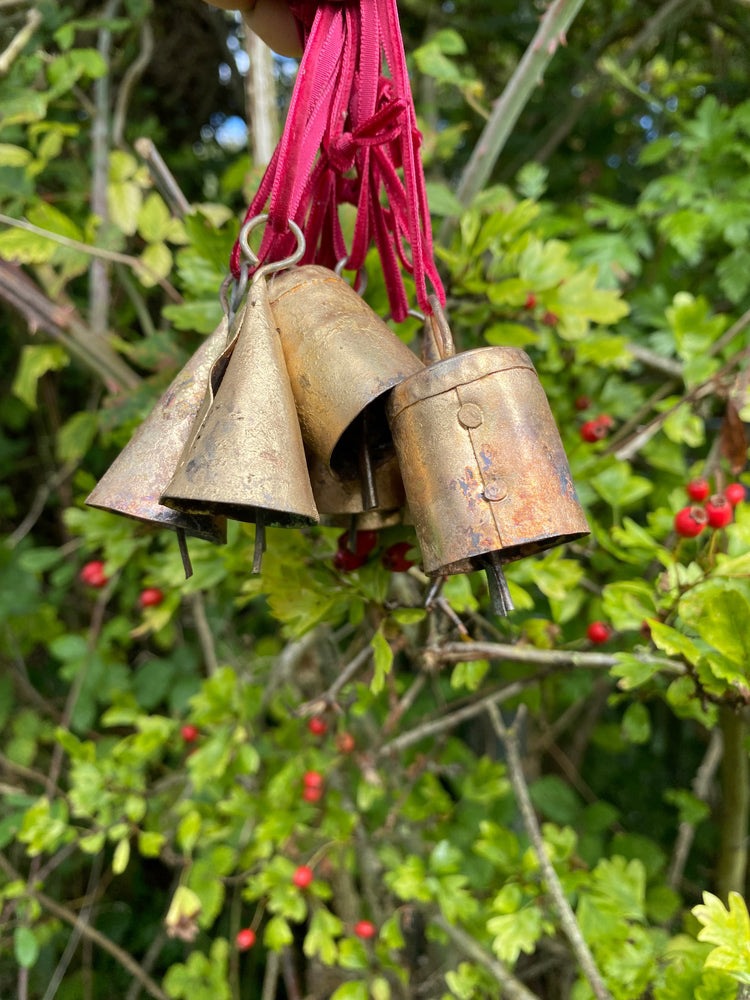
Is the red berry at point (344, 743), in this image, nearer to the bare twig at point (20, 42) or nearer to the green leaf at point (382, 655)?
the green leaf at point (382, 655)

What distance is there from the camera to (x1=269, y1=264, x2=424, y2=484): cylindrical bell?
2.40 ft

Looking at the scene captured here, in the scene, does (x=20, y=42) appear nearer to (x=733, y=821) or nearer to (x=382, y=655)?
(x=382, y=655)

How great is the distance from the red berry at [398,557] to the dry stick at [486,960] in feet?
2.82

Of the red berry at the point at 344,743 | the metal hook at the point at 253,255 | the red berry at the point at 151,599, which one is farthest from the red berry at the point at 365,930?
the metal hook at the point at 253,255

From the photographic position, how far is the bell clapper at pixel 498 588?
0.72m

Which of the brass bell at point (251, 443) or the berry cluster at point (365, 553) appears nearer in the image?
the brass bell at point (251, 443)

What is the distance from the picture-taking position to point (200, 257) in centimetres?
130

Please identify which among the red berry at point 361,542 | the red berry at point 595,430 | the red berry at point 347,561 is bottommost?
the red berry at point 347,561

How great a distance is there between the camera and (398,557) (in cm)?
94

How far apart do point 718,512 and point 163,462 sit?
0.81m

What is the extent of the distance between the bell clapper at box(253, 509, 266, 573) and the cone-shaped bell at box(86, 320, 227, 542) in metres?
0.05

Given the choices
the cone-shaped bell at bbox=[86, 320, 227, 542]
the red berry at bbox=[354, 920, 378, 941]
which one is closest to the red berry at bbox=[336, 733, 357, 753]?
the red berry at bbox=[354, 920, 378, 941]

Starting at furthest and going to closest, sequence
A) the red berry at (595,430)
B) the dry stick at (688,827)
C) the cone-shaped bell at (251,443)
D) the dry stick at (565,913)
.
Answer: the dry stick at (688,827)
the red berry at (595,430)
the dry stick at (565,913)
the cone-shaped bell at (251,443)

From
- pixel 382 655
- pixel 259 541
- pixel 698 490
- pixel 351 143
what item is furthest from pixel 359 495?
pixel 698 490
